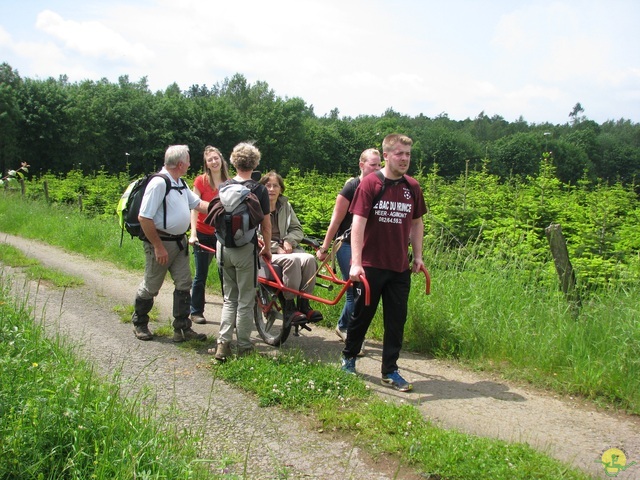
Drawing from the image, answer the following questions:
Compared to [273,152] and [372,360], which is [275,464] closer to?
[372,360]

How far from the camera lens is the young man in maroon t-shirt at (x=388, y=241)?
491cm

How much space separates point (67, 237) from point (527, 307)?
34.2 feet

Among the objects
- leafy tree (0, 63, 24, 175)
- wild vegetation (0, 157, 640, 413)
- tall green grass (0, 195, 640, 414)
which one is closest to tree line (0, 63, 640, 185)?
leafy tree (0, 63, 24, 175)

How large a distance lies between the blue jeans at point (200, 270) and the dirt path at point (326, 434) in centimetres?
53

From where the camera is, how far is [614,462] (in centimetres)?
370

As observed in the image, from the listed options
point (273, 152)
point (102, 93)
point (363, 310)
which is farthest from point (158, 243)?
point (273, 152)

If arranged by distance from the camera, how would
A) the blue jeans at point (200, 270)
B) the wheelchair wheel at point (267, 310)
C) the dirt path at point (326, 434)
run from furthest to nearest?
1. the blue jeans at point (200, 270)
2. the wheelchair wheel at point (267, 310)
3. the dirt path at point (326, 434)

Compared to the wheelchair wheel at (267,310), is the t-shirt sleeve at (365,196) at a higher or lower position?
higher

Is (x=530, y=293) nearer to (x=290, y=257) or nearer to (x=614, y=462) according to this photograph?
(x=290, y=257)

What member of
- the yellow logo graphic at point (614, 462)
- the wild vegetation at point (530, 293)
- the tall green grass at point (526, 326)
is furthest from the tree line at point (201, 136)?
the yellow logo graphic at point (614, 462)

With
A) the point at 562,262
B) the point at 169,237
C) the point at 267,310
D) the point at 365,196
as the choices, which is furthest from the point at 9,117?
the point at 562,262

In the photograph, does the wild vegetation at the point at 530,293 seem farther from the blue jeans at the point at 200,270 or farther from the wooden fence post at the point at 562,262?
the blue jeans at the point at 200,270

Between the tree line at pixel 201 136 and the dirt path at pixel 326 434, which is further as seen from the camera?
the tree line at pixel 201 136

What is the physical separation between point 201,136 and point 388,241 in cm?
6733
